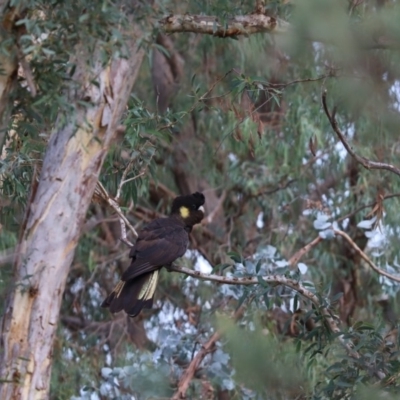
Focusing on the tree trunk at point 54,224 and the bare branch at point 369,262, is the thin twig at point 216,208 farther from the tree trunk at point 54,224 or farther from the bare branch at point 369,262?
the tree trunk at point 54,224

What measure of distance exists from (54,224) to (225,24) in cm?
134

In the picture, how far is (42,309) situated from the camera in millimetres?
2703

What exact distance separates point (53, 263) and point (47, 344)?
24 cm

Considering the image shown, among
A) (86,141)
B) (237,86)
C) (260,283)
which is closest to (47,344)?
(86,141)

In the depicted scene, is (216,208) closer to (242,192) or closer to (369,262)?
(242,192)

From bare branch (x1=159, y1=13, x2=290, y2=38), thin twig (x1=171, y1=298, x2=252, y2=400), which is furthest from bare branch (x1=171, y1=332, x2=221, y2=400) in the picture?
bare branch (x1=159, y1=13, x2=290, y2=38)

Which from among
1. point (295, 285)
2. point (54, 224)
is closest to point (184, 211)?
point (295, 285)

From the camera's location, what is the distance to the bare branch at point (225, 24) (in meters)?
3.56

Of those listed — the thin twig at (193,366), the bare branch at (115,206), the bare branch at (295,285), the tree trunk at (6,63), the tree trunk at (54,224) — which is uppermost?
the tree trunk at (6,63)

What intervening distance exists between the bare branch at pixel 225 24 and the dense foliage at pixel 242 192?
0.08 meters

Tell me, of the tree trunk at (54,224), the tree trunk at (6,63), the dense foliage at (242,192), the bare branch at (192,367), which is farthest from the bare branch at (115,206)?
the bare branch at (192,367)

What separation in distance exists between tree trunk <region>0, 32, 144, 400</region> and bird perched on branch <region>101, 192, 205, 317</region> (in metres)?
1.02

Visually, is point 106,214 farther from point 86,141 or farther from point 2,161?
point 86,141

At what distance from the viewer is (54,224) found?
2.75 metres
